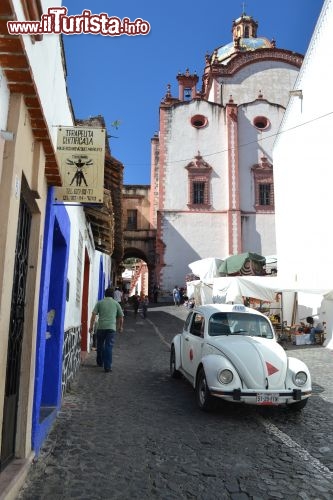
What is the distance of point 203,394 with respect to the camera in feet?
19.5

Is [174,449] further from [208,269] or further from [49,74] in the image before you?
[208,269]

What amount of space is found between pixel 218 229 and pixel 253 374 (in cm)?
2521

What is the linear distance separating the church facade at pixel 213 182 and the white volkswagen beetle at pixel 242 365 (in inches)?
895

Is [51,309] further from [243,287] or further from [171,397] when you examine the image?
[243,287]

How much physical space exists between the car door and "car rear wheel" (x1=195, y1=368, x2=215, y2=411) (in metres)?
0.31

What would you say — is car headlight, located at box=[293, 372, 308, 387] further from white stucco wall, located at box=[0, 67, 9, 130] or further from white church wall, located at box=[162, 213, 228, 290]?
white church wall, located at box=[162, 213, 228, 290]

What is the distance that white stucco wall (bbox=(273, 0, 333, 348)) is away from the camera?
14242mm

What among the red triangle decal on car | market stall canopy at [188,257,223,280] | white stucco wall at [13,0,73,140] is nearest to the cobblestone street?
the red triangle decal on car

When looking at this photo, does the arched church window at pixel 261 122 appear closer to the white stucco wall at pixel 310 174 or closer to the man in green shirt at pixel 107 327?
the white stucco wall at pixel 310 174

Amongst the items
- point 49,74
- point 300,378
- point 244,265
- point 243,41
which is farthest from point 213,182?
point 49,74

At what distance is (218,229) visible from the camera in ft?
100

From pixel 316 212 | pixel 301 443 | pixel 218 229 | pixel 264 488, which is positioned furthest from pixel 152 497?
pixel 218 229

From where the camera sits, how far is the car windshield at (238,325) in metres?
6.85

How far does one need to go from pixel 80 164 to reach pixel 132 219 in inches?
1263
